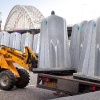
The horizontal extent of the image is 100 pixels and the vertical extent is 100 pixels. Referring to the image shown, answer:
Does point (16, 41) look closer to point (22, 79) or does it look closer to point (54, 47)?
point (22, 79)

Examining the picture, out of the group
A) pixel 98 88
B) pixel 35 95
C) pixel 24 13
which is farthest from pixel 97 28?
pixel 24 13

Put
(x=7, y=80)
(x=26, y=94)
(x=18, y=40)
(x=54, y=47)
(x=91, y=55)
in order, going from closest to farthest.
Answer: (x=91, y=55) < (x=54, y=47) < (x=26, y=94) < (x=7, y=80) < (x=18, y=40)

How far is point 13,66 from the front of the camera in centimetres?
1083

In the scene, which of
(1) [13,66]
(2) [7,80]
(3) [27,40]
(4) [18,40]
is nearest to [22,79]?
(1) [13,66]

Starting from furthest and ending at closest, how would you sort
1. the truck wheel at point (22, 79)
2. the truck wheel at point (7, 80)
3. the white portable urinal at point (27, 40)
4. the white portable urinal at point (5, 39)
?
the white portable urinal at point (5, 39) → the white portable urinal at point (27, 40) → the truck wheel at point (22, 79) → the truck wheel at point (7, 80)

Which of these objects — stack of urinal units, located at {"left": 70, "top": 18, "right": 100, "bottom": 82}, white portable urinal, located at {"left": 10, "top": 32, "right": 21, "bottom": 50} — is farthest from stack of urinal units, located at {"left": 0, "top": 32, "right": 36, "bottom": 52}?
stack of urinal units, located at {"left": 70, "top": 18, "right": 100, "bottom": 82}

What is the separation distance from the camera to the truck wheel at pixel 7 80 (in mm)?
10242

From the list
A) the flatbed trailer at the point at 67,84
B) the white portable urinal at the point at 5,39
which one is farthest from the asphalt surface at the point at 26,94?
the white portable urinal at the point at 5,39

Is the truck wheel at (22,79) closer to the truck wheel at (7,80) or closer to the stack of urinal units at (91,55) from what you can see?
the truck wheel at (7,80)

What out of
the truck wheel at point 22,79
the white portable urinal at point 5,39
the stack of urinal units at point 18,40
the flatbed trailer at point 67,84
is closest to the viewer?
the flatbed trailer at point 67,84

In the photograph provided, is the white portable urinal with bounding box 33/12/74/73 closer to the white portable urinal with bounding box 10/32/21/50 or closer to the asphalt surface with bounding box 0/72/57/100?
the asphalt surface with bounding box 0/72/57/100

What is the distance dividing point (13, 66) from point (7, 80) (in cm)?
65

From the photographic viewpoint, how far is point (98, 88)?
23.2 feet

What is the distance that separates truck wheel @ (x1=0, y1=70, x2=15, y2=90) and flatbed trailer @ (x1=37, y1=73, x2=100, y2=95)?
1939mm
